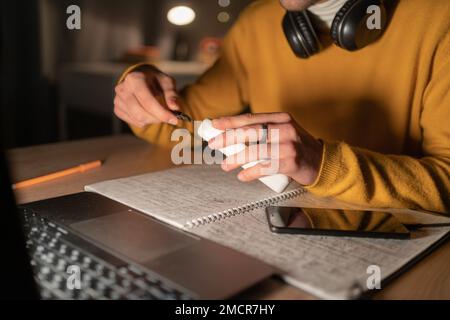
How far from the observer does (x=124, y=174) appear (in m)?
0.80

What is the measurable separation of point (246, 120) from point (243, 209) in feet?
0.42

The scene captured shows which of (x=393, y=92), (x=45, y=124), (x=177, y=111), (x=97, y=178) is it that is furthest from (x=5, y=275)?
(x=45, y=124)

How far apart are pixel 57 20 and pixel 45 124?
588mm

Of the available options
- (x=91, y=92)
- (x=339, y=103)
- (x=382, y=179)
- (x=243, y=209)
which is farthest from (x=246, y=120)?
(x=91, y=92)

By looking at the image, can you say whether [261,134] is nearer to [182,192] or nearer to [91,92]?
[182,192]

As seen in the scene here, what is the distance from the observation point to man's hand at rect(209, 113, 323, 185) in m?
0.58

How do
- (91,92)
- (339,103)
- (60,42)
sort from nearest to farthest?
(339,103) → (91,92) → (60,42)

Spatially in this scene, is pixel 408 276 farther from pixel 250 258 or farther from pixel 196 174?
pixel 196 174

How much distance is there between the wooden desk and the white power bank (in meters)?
0.23

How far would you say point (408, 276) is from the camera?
0.44m

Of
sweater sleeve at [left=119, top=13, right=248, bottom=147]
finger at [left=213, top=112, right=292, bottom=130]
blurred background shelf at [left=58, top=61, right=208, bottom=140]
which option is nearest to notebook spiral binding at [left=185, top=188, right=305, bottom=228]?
finger at [left=213, top=112, right=292, bottom=130]

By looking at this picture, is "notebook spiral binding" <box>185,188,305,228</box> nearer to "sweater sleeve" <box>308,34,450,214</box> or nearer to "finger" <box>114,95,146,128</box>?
"sweater sleeve" <box>308,34,450,214</box>

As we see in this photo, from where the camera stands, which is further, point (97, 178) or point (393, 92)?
point (393, 92)

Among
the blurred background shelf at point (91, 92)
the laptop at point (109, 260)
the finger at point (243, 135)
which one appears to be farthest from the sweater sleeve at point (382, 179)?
the blurred background shelf at point (91, 92)
